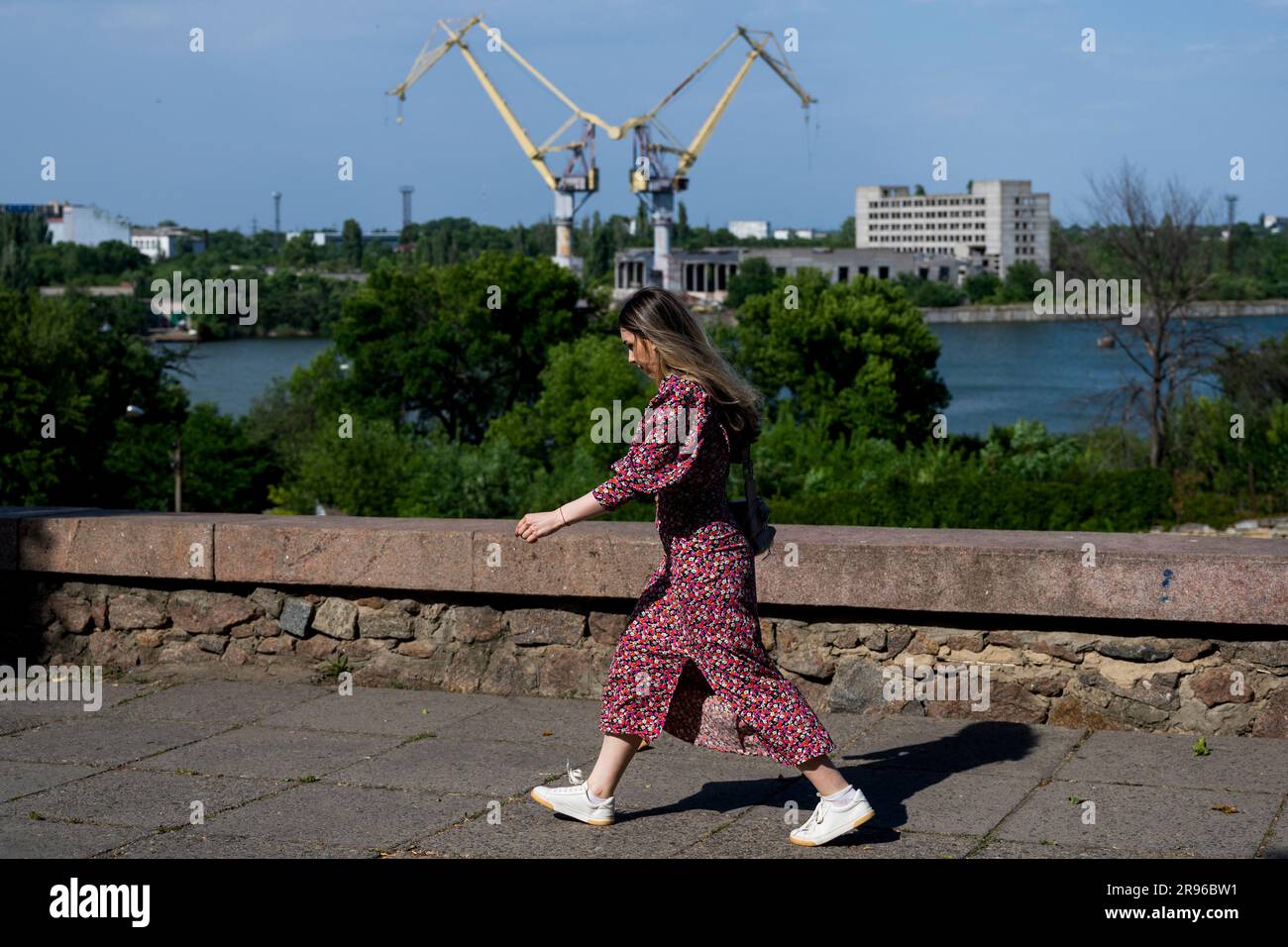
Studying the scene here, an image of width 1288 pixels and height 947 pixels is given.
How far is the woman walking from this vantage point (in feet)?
13.9

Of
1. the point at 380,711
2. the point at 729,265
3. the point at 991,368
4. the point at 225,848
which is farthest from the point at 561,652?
the point at 729,265

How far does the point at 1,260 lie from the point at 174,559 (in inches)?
3514

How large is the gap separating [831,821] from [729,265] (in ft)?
459

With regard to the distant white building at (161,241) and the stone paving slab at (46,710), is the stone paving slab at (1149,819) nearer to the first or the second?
the stone paving slab at (46,710)

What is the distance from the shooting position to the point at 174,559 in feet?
21.6

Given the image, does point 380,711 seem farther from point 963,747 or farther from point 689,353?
point 689,353

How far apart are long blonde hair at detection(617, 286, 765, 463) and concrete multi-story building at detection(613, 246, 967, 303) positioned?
121 meters

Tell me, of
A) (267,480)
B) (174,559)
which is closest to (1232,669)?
(174,559)

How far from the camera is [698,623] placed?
434 centimetres

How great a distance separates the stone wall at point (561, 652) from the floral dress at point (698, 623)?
1.49m

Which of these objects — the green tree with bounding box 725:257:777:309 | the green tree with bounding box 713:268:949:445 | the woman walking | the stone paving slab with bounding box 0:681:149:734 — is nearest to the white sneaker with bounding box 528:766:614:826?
the woman walking

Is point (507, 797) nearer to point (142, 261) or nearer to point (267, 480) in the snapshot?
point (267, 480)

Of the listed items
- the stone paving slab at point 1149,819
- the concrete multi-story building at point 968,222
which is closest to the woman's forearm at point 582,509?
the stone paving slab at point 1149,819
